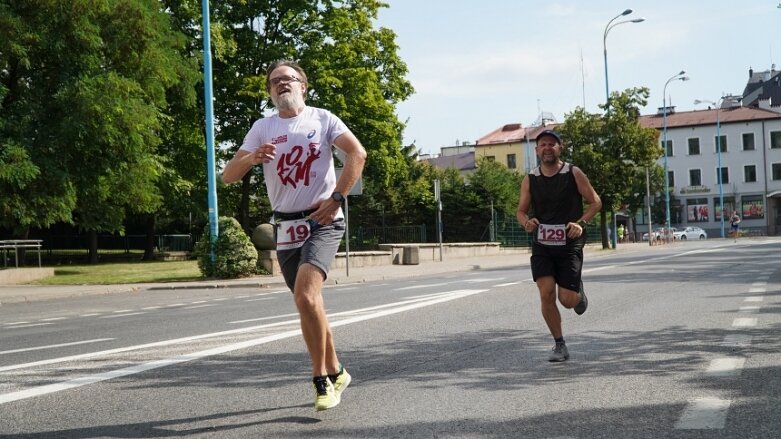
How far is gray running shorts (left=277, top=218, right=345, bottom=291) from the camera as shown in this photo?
5.26 meters

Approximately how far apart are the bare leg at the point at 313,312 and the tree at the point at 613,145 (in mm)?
40094

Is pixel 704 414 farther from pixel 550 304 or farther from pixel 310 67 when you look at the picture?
pixel 310 67

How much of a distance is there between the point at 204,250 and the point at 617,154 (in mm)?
26838

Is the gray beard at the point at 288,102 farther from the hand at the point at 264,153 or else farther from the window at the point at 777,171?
the window at the point at 777,171

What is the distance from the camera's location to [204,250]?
2402 cm

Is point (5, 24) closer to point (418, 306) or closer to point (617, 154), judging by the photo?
point (418, 306)

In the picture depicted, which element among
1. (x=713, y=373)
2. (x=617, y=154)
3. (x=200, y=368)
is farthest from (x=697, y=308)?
(x=617, y=154)

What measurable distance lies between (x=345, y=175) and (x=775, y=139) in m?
92.5

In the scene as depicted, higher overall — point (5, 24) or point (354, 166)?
point (5, 24)

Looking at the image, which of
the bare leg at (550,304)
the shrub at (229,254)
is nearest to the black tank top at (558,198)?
the bare leg at (550,304)

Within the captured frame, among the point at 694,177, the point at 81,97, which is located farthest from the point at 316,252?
the point at 694,177

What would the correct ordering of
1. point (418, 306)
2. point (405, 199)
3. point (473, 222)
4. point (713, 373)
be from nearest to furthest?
1. point (713, 373)
2. point (418, 306)
3. point (473, 222)
4. point (405, 199)

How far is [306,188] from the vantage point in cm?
533

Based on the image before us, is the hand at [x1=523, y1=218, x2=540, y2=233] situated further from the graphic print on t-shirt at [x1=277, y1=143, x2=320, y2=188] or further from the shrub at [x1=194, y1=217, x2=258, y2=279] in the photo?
the shrub at [x1=194, y1=217, x2=258, y2=279]
